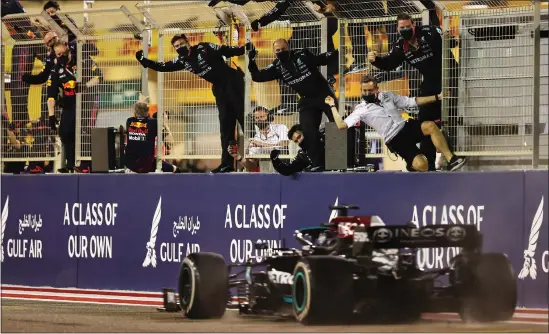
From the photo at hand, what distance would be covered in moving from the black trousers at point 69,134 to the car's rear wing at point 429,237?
8152 millimetres

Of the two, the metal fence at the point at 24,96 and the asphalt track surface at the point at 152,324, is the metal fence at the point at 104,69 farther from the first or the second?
the asphalt track surface at the point at 152,324

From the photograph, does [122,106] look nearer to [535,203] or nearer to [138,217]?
[138,217]

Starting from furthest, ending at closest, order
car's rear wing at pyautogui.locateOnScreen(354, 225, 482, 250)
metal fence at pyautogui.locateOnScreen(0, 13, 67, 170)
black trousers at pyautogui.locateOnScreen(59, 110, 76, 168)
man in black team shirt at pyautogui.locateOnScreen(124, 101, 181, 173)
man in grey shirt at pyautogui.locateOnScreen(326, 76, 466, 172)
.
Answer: metal fence at pyautogui.locateOnScreen(0, 13, 67, 170) → black trousers at pyautogui.locateOnScreen(59, 110, 76, 168) → man in black team shirt at pyautogui.locateOnScreen(124, 101, 181, 173) → man in grey shirt at pyautogui.locateOnScreen(326, 76, 466, 172) → car's rear wing at pyautogui.locateOnScreen(354, 225, 482, 250)

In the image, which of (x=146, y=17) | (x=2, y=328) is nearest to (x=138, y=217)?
(x=146, y=17)

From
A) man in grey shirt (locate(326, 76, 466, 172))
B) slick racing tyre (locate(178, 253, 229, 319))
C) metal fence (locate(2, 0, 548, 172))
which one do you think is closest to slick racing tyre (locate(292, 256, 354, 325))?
slick racing tyre (locate(178, 253, 229, 319))

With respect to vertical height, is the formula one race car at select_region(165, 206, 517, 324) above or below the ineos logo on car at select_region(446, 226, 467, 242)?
below

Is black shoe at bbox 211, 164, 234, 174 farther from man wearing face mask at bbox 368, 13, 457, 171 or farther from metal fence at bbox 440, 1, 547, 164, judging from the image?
metal fence at bbox 440, 1, 547, 164

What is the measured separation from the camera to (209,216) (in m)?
17.7

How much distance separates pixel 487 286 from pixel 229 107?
6355 millimetres

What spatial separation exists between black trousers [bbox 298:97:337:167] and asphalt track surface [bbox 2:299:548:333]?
2631 mm

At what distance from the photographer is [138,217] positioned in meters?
18.5

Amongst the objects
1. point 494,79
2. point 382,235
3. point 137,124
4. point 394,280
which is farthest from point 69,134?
point 394,280

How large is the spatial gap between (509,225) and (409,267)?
2456 mm

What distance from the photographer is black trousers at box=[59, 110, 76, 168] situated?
1948 centimetres
